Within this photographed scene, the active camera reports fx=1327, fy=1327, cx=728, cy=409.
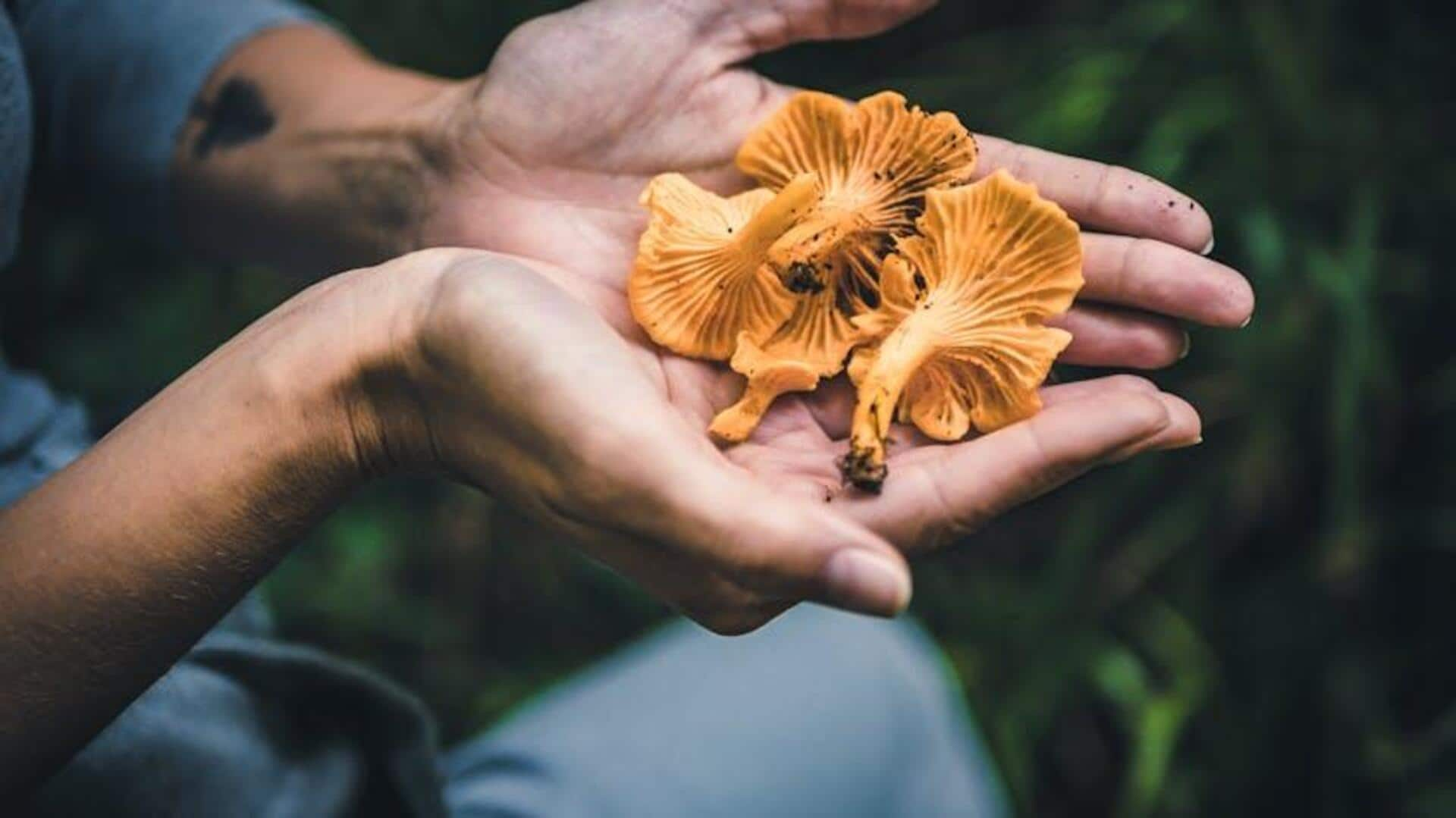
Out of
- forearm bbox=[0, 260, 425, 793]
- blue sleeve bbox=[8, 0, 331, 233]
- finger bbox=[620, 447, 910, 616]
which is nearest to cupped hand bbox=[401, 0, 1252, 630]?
finger bbox=[620, 447, 910, 616]

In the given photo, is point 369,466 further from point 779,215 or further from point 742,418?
point 779,215

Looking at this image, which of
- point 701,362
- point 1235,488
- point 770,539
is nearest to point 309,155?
point 701,362

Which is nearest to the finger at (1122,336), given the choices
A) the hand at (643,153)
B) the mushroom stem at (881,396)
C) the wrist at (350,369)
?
the hand at (643,153)

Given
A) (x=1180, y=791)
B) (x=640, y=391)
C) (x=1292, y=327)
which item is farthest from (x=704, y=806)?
(x=1292, y=327)

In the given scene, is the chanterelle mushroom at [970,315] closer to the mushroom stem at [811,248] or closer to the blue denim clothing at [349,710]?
the mushroom stem at [811,248]

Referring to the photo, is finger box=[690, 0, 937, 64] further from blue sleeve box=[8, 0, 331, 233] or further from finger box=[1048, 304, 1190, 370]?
blue sleeve box=[8, 0, 331, 233]
